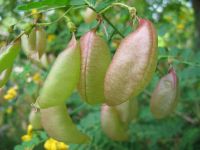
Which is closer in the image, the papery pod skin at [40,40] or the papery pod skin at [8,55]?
the papery pod skin at [8,55]

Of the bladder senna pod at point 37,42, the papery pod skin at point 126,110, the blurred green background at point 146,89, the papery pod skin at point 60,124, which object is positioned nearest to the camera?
the papery pod skin at point 60,124

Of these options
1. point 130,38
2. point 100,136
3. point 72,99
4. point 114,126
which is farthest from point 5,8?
point 130,38

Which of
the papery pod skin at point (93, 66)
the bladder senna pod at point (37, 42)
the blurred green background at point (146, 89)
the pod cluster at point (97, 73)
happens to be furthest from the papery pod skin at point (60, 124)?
the blurred green background at point (146, 89)

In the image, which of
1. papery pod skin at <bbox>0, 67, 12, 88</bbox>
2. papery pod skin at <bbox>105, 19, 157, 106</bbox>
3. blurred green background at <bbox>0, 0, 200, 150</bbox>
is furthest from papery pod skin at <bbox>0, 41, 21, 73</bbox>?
blurred green background at <bbox>0, 0, 200, 150</bbox>

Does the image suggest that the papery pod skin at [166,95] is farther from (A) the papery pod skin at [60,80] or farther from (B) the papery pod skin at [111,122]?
(A) the papery pod skin at [60,80]

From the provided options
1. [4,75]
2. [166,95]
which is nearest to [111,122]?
[166,95]

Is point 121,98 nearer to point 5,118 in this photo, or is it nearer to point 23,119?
point 23,119

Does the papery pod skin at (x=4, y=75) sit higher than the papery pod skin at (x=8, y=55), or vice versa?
the papery pod skin at (x=8, y=55)
